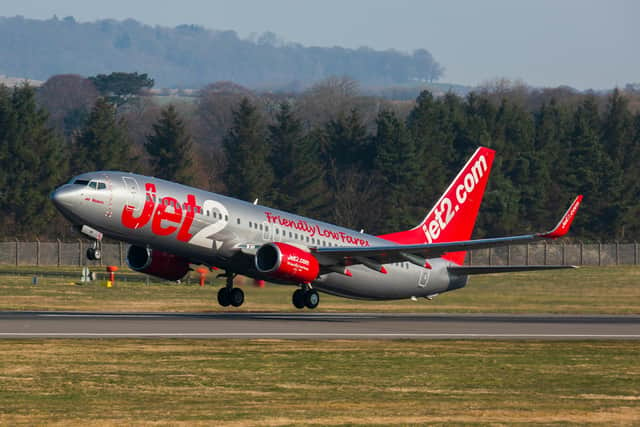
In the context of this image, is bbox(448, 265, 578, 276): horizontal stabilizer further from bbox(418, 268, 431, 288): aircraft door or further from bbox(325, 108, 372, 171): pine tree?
bbox(325, 108, 372, 171): pine tree

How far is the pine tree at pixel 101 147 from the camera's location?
118938 millimetres

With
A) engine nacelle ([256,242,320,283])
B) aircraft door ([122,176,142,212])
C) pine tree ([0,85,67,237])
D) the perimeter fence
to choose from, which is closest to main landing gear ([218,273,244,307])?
engine nacelle ([256,242,320,283])

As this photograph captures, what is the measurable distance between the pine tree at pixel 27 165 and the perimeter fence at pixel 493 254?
42.6 feet

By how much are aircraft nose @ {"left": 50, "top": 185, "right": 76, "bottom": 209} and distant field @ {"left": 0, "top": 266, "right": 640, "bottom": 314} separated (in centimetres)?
1082

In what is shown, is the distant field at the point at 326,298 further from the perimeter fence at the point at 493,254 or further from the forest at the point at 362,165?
the forest at the point at 362,165

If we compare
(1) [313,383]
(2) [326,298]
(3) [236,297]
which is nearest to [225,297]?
(3) [236,297]

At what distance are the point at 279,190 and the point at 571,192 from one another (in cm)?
3306

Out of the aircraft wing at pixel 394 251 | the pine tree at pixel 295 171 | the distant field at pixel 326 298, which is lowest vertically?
the distant field at pixel 326 298

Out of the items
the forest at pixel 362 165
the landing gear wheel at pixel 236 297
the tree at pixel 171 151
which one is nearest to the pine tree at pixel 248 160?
the forest at pixel 362 165

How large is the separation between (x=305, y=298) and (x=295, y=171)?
78.4 meters

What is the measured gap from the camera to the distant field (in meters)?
55.4

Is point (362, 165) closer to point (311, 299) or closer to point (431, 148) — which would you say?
point (431, 148)

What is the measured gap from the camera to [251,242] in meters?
46.0

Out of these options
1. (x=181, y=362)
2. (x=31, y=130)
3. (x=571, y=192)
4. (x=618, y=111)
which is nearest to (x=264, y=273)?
(x=181, y=362)
